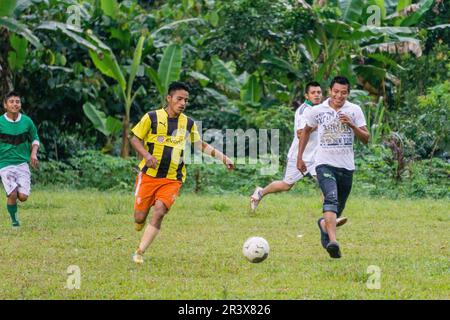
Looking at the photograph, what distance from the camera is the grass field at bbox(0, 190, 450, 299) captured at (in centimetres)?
827

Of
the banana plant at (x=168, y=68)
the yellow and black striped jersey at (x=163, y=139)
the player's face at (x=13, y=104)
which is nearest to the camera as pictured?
the yellow and black striped jersey at (x=163, y=139)

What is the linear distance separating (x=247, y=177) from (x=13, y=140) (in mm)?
6535

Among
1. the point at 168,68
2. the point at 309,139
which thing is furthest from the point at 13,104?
the point at 168,68

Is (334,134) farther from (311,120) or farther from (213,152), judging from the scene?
(213,152)

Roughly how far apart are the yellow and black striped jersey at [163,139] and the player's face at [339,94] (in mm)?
1527

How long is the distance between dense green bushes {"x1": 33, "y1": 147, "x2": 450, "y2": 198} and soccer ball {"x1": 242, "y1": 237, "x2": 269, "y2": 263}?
7.61 metres

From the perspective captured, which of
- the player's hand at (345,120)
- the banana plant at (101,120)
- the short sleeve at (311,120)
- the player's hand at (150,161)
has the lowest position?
the banana plant at (101,120)

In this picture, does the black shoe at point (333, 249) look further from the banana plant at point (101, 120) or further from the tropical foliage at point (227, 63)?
the banana plant at point (101, 120)

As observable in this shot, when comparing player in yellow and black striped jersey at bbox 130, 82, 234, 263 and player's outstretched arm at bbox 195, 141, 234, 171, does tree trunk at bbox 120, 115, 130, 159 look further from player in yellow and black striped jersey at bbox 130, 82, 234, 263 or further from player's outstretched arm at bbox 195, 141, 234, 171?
player in yellow and black striped jersey at bbox 130, 82, 234, 263

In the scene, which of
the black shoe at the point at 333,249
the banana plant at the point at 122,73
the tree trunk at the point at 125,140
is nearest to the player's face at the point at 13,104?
the black shoe at the point at 333,249

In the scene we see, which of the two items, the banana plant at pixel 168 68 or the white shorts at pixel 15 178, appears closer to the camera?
the white shorts at pixel 15 178

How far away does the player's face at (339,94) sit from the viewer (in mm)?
9914

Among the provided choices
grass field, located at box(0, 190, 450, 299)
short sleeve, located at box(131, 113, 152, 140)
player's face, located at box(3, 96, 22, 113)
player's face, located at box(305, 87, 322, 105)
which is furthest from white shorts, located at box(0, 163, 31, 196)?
player's face, located at box(305, 87, 322, 105)

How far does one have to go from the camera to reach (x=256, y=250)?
9.52 meters
